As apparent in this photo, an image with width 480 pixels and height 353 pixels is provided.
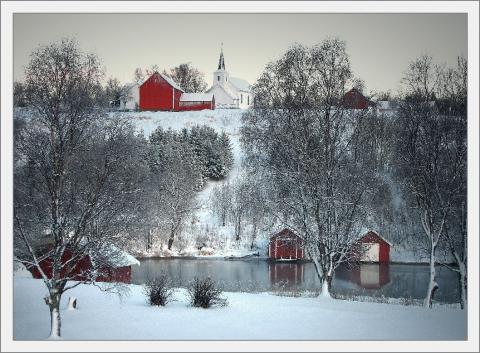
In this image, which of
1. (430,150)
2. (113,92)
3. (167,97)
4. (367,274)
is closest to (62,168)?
(113,92)

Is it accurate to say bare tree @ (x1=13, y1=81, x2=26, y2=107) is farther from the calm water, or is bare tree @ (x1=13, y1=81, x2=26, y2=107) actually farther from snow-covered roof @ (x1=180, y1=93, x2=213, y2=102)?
snow-covered roof @ (x1=180, y1=93, x2=213, y2=102)

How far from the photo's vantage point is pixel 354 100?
7129 millimetres

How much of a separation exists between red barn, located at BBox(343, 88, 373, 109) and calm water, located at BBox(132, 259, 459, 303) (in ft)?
10.8

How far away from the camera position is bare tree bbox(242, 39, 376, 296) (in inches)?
→ 280

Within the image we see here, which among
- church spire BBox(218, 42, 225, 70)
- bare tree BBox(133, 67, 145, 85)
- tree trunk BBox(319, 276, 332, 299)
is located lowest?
tree trunk BBox(319, 276, 332, 299)

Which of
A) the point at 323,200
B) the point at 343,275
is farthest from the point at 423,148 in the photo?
the point at 343,275

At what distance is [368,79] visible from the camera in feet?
22.3

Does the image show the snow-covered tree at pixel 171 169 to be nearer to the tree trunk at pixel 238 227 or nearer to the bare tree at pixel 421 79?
the tree trunk at pixel 238 227

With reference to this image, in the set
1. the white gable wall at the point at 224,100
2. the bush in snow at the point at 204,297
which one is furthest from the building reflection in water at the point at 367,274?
the white gable wall at the point at 224,100

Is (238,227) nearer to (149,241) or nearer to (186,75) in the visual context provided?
(149,241)

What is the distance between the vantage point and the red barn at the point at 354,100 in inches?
279

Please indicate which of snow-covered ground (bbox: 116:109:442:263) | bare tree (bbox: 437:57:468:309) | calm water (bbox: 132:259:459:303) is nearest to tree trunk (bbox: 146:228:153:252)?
snow-covered ground (bbox: 116:109:442:263)

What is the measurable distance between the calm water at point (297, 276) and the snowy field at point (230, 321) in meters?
2.10
